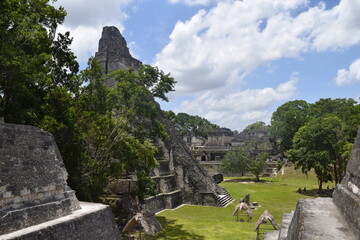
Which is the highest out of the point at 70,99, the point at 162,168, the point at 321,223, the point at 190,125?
the point at 190,125

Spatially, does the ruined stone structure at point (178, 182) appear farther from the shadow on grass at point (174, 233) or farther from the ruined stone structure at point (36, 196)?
the ruined stone structure at point (36, 196)

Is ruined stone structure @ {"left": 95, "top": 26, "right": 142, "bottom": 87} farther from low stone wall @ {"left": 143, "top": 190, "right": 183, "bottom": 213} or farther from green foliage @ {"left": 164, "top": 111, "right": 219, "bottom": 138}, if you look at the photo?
green foliage @ {"left": 164, "top": 111, "right": 219, "bottom": 138}

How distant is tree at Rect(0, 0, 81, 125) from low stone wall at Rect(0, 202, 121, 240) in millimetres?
3968

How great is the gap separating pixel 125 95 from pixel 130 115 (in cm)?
107

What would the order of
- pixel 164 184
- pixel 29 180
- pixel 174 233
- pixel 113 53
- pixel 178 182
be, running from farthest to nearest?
pixel 113 53
pixel 178 182
pixel 164 184
pixel 174 233
pixel 29 180

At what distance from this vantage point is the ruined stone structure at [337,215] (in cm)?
300

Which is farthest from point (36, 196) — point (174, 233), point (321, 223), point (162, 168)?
point (162, 168)

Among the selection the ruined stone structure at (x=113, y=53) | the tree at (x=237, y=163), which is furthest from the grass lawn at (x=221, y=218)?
the ruined stone structure at (x=113, y=53)

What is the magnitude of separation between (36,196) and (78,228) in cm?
126

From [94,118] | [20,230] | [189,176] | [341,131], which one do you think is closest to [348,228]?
[20,230]

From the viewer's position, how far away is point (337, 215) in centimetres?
379

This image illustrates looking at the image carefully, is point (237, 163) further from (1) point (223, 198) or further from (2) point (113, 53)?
(2) point (113, 53)

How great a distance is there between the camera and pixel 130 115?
528 inches

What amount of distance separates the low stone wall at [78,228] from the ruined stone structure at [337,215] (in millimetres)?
4862
